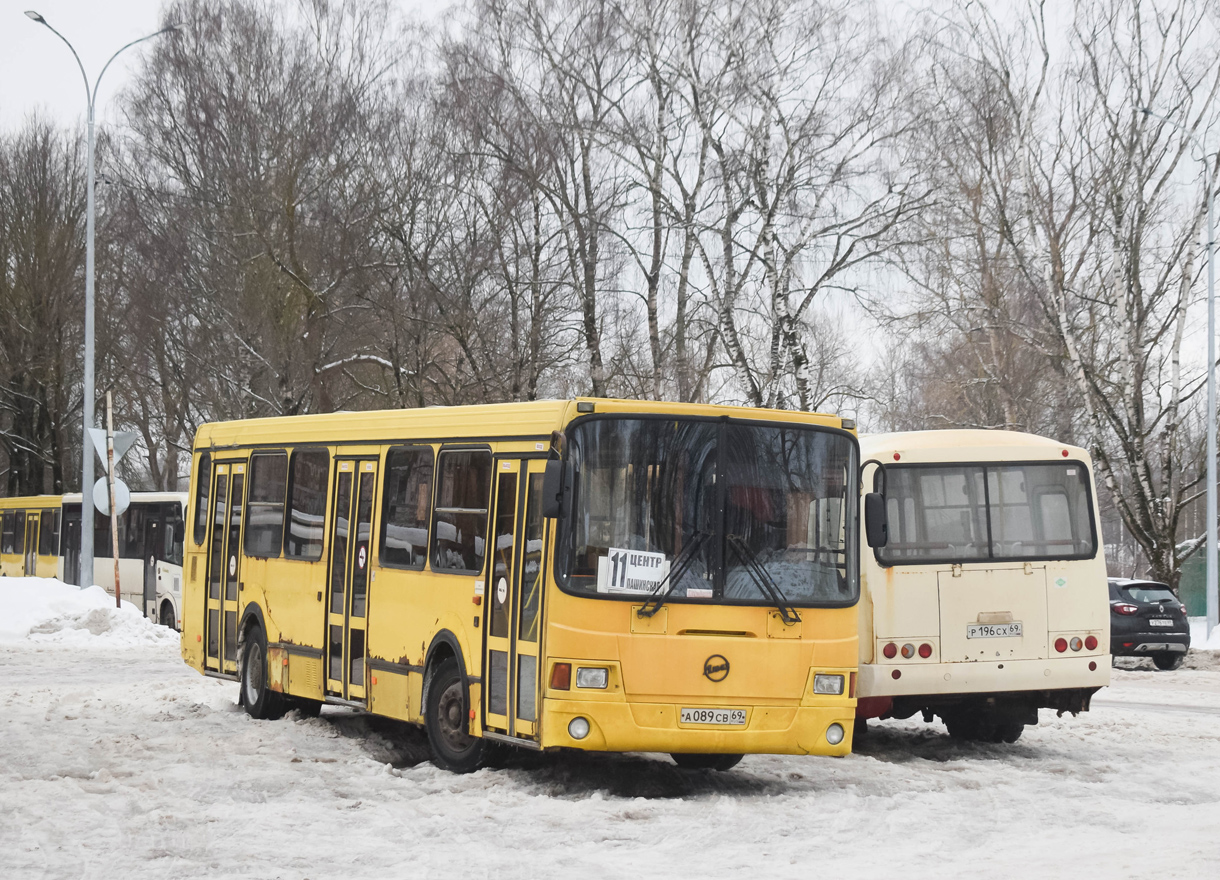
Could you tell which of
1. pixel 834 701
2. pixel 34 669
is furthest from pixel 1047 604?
pixel 34 669

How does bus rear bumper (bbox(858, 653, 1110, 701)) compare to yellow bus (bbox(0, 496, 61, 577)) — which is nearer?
bus rear bumper (bbox(858, 653, 1110, 701))

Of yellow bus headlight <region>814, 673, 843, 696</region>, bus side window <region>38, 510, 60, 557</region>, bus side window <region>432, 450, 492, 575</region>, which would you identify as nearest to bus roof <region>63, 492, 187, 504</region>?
bus side window <region>38, 510, 60, 557</region>

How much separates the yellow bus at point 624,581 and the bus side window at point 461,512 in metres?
0.02

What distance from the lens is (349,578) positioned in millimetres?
13836

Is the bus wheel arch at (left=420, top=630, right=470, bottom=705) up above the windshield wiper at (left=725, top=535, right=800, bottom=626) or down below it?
below

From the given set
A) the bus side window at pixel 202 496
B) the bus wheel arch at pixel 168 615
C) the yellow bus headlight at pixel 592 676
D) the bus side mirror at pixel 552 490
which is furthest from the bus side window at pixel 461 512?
the bus wheel arch at pixel 168 615

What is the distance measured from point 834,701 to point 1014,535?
3.68 metres

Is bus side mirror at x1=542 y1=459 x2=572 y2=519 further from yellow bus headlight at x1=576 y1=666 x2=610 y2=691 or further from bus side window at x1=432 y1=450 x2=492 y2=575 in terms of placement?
bus side window at x1=432 y1=450 x2=492 y2=575

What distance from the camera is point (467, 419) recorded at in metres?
12.4

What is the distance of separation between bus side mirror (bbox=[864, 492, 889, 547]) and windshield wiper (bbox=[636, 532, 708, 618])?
1.51 metres

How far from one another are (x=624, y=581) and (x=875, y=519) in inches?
86.2

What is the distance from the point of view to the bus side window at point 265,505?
1531cm

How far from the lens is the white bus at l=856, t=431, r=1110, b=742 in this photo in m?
13.8

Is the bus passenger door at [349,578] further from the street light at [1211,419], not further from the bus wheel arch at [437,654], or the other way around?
the street light at [1211,419]
